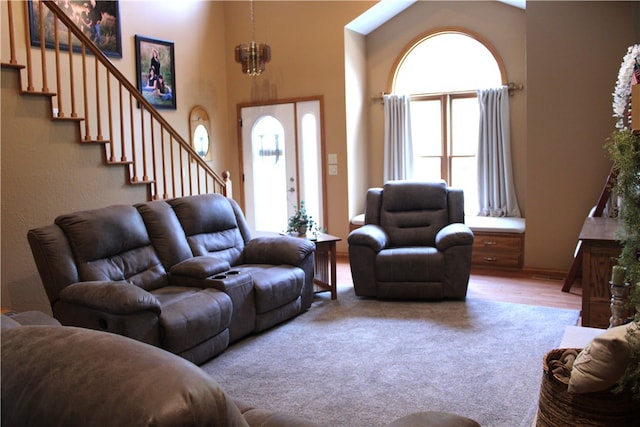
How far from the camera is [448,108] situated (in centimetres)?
701

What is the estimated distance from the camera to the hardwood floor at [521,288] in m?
4.89

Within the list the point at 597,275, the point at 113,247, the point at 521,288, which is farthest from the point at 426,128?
the point at 113,247

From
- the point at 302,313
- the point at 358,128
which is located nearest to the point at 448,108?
the point at 358,128

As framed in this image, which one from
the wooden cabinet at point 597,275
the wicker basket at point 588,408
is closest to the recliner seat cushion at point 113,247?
the wicker basket at point 588,408

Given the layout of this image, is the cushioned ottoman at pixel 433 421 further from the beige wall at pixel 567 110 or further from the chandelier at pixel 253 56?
the chandelier at pixel 253 56

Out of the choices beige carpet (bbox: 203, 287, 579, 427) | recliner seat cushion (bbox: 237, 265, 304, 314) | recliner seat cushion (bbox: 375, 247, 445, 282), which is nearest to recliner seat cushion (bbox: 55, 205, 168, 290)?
recliner seat cushion (bbox: 237, 265, 304, 314)

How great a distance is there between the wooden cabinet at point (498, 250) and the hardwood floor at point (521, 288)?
12cm

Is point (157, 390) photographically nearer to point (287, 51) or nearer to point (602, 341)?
point (602, 341)

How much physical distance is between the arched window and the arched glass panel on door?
1.69 meters

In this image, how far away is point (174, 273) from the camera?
13.2 ft

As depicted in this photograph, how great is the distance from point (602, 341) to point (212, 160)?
6404 mm

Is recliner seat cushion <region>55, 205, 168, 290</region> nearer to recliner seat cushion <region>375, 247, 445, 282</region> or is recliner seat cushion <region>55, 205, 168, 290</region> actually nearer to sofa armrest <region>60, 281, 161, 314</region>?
sofa armrest <region>60, 281, 161, 314</region>

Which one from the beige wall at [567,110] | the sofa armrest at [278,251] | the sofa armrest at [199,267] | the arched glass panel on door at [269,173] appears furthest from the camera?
the arched glass panel on door at [269,173]

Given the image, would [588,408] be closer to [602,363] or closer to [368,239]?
[602,363]
